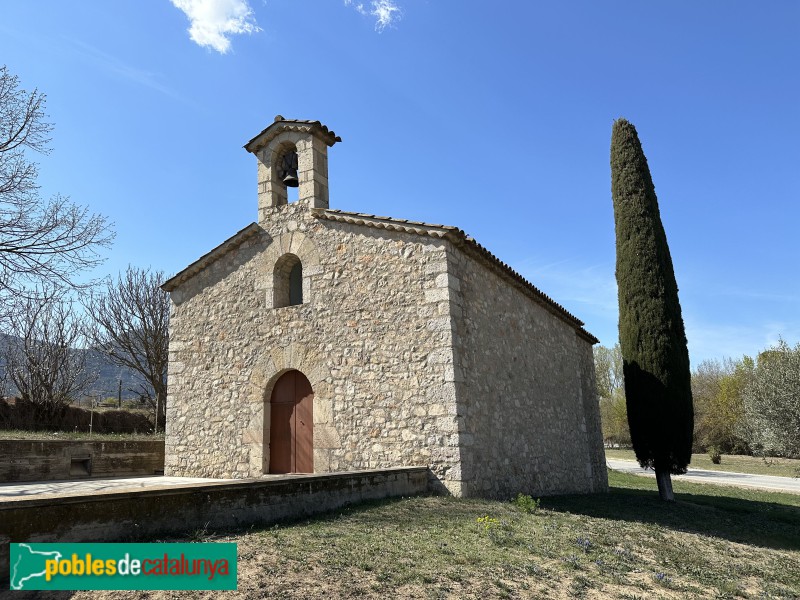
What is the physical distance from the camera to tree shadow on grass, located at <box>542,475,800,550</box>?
32.8 ft

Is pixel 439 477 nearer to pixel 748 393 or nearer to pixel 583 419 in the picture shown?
pixel 583 419

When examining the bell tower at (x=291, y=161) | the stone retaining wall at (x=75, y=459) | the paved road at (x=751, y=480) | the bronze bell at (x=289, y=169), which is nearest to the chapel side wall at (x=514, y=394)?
the bell tower at (x=291, y=161)

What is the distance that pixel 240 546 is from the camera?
5.46m

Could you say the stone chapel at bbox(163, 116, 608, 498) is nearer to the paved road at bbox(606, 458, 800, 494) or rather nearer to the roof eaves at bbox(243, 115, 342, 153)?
the roof eaves at bbox(243, 115, 342, 153)

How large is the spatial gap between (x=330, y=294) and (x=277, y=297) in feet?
4.64

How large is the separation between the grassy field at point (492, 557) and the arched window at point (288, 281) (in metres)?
5.28

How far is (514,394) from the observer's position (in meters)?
12.0

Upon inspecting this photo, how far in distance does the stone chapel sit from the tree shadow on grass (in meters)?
1.25

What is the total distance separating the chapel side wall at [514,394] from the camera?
10.1 metres

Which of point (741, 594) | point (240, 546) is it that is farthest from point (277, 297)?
point (741, 594)

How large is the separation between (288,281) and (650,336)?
8.94 metres

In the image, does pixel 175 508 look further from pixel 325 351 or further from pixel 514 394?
pixel 514 394

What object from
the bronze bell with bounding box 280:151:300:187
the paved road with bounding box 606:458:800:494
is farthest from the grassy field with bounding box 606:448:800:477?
the bronze bell with bounding box 280:151:300:187

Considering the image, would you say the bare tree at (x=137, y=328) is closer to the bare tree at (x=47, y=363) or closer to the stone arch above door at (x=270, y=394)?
the bare tree at (x=47, y=363)
